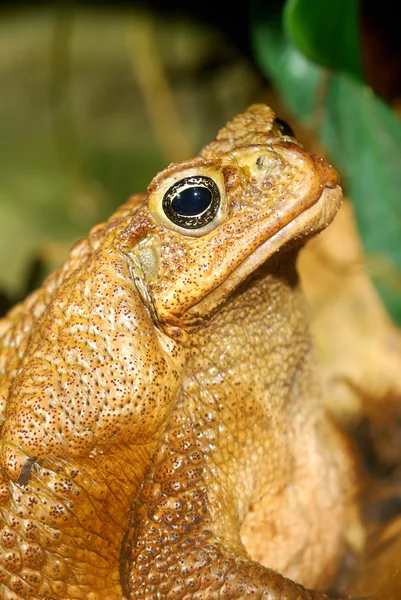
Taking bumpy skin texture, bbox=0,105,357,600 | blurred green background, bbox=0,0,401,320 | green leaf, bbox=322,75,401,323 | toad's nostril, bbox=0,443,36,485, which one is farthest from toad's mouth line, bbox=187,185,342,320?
blurred green background, bbox=0,0,401,320

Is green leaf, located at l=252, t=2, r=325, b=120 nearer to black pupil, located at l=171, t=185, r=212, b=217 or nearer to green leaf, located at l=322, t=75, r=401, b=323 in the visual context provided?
green leaf, located at l=322, t=75, r=401, b=323

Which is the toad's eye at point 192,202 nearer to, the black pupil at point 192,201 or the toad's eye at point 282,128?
the black pupil at point 192,201

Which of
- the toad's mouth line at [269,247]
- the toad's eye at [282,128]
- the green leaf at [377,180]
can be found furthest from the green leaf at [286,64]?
the toad's mouth line at [269,247]

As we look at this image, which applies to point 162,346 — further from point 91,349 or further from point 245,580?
point 245,580

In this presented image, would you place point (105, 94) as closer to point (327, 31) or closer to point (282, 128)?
point (327, 31)

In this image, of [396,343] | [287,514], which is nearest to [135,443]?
[287,514]

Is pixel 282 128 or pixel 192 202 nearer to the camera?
pixel 192 202

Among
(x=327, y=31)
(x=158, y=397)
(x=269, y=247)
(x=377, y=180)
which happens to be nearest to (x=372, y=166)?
(x=377, y=180)
